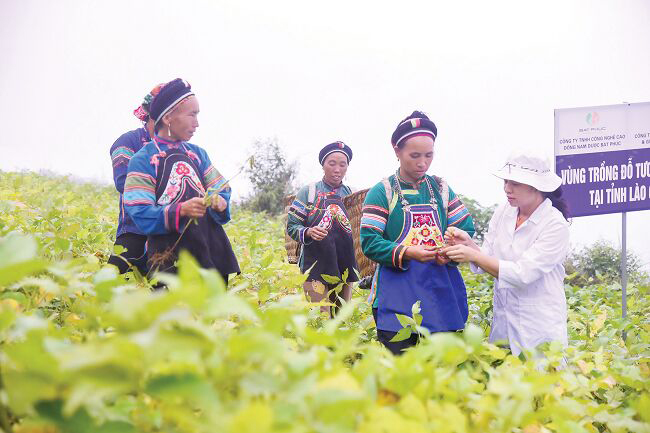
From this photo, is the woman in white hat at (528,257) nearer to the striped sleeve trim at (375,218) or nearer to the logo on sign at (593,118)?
the striped sleeve trim at (375,218)

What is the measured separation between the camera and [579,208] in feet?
14.6

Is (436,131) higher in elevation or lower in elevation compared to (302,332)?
higher

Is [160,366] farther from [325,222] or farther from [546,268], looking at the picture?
[325,222]

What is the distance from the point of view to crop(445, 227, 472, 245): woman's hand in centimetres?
285

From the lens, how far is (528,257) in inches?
108

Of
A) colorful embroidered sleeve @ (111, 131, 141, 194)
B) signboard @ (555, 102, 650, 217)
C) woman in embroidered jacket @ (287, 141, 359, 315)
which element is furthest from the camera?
woman in embroidered jacket @ (287, 141, 359, 315)

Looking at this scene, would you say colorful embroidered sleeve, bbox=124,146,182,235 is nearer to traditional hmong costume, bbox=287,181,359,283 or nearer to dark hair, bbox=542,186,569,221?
dark hair, bbox=542,186,569,221

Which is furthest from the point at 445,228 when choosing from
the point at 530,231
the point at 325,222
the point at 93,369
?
the point at 93,369

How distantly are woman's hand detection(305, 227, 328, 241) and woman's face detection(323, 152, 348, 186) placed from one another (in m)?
0.49

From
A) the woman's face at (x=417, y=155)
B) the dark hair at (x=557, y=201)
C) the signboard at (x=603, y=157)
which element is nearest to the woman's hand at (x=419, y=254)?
the woman's face at (x=417, y=155)

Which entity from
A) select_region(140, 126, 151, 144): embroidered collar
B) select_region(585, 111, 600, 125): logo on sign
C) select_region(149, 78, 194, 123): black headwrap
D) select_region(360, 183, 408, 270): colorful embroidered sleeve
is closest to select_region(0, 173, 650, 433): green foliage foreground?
select_region(360, 183, 408, 270): colorful embroidered sleeve

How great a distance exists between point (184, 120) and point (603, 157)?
312 cm

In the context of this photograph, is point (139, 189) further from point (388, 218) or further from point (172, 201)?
point (388, 218)

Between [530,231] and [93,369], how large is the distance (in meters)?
2.43
